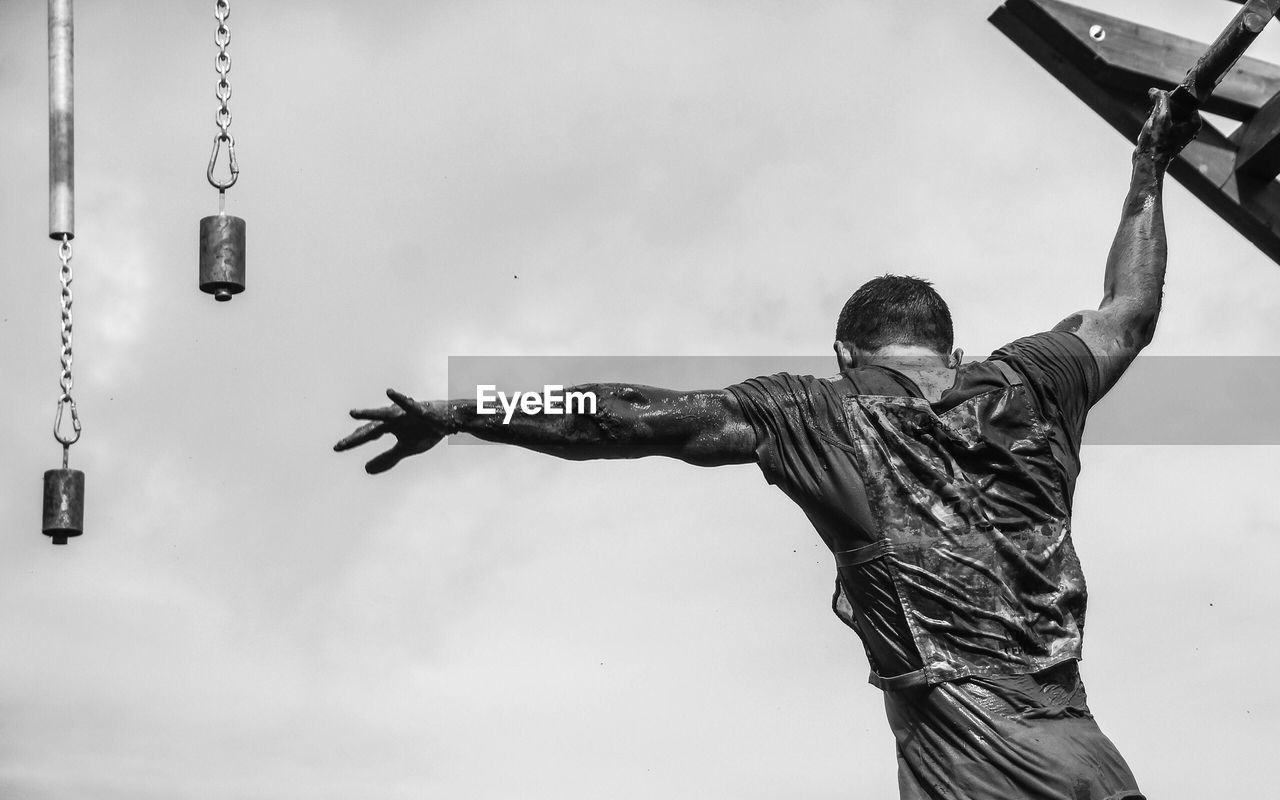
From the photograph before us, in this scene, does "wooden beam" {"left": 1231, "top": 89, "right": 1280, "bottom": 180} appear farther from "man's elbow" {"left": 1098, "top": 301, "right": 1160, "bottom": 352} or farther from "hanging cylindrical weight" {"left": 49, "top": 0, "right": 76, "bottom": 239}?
"hanging cylindrical weight" {"left": 49, "top": 0, "right": 76, "bottom": 239}

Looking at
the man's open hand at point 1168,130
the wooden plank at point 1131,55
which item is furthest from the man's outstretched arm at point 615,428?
the wooden plank at point 1131,55

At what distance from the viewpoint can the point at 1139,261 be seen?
243 inches

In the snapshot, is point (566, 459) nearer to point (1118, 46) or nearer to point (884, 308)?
point (884, 308)

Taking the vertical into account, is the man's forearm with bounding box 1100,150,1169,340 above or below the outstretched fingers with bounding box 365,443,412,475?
above

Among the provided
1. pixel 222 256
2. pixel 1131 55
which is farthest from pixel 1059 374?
pixel 222 256

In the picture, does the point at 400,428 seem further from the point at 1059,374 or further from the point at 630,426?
the point at 1059,374

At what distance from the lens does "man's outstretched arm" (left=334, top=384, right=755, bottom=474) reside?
510cm

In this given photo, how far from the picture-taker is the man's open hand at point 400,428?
5023 mm

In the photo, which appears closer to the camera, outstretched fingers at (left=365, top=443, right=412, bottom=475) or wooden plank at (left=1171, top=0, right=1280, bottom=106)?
outstretched fingers at (left=365, top=443, right=412, bottom=475)

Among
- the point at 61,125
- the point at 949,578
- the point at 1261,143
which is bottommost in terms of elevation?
the point at 949,578

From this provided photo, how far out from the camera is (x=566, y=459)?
530 centimetres

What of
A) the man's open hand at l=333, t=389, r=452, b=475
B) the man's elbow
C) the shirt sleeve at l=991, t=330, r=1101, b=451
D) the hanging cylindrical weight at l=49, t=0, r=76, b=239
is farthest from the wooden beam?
the hanging cylindrical weight at l=49, t=0, r=76, b=239

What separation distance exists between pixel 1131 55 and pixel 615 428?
9.56 ft

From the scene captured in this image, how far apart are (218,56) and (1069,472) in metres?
4.21
